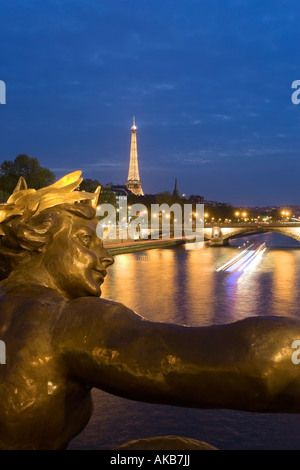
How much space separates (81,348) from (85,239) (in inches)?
19.9

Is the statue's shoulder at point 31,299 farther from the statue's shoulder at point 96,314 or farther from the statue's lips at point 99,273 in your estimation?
the statue's lips at point 99,273

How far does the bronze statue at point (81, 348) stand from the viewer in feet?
3.64

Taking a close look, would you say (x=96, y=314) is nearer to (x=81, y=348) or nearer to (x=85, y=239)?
(x=81, y=348)

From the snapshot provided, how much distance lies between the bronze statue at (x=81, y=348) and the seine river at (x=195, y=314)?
166 inches

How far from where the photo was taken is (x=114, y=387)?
1.24 meters

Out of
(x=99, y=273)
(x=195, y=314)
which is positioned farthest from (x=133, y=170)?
(x=99, y=273)

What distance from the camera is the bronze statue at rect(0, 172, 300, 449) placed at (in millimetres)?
1110

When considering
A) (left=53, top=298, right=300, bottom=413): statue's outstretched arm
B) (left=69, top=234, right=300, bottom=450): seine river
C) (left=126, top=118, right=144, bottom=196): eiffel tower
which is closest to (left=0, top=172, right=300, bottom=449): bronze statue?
(left=53, top=298, right=300, bottom=413): statue's outstretched arm

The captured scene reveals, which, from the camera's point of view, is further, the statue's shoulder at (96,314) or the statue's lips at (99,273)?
the statue's lips at (99,273)

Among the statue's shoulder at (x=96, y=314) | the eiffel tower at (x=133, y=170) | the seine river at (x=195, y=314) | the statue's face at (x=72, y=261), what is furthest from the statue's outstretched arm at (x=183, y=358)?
the eiffel tower at (x=133, y=170)

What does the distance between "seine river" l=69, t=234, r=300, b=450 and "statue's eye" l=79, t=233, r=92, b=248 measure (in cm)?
423

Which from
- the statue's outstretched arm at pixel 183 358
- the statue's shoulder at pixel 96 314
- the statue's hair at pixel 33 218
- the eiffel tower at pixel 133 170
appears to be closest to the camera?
the statue's outstretched arm at pixel 183 358

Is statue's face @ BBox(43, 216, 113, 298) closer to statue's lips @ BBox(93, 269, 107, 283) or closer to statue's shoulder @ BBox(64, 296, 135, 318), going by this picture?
statue's lips @ BBox(93, 269, 107, 283)
